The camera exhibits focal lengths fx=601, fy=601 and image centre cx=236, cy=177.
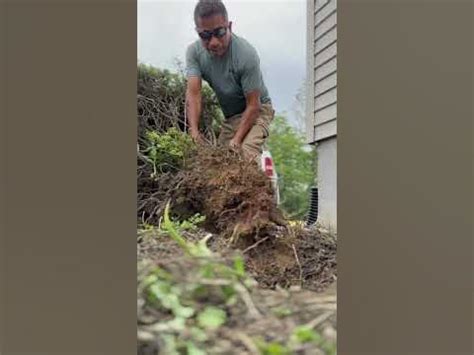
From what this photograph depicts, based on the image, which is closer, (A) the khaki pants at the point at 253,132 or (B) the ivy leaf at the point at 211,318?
(B) the ivy leaf at the point at 211,318

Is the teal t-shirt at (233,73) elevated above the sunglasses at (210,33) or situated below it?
below

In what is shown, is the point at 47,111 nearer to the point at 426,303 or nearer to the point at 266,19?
the point at 266,19

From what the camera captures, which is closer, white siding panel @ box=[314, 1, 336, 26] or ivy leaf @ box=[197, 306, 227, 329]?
ivy leaf @ box=[197, 306, 227, 329]

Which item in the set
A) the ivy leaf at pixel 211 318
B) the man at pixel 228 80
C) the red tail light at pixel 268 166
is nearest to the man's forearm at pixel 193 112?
the man at pixel 228 80

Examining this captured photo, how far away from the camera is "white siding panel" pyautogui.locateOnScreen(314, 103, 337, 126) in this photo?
8.34 ft

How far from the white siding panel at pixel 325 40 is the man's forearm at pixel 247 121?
358 millimetres

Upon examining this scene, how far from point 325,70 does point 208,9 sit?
552 mm

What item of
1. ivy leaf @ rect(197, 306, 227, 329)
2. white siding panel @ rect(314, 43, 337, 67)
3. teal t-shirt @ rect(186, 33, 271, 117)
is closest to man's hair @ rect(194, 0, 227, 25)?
teal t-shirt @ rect(186, 33, 271, 117)

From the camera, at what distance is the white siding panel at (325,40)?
252 cm

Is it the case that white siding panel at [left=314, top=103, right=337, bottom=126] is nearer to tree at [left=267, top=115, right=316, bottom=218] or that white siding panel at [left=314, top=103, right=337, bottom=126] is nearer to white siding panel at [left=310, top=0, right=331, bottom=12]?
tree at [left=267, top=115, right=316, bottom=218]

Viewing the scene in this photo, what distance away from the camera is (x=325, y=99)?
101 inches

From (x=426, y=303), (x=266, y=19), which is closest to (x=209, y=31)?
(x=266, y=19)

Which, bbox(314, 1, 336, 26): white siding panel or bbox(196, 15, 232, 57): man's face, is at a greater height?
bbox(314, 1, 336, 26): white siding panel

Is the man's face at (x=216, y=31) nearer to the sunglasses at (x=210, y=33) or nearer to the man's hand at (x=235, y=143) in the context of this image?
the sunglasses at (x=210, y=33)
